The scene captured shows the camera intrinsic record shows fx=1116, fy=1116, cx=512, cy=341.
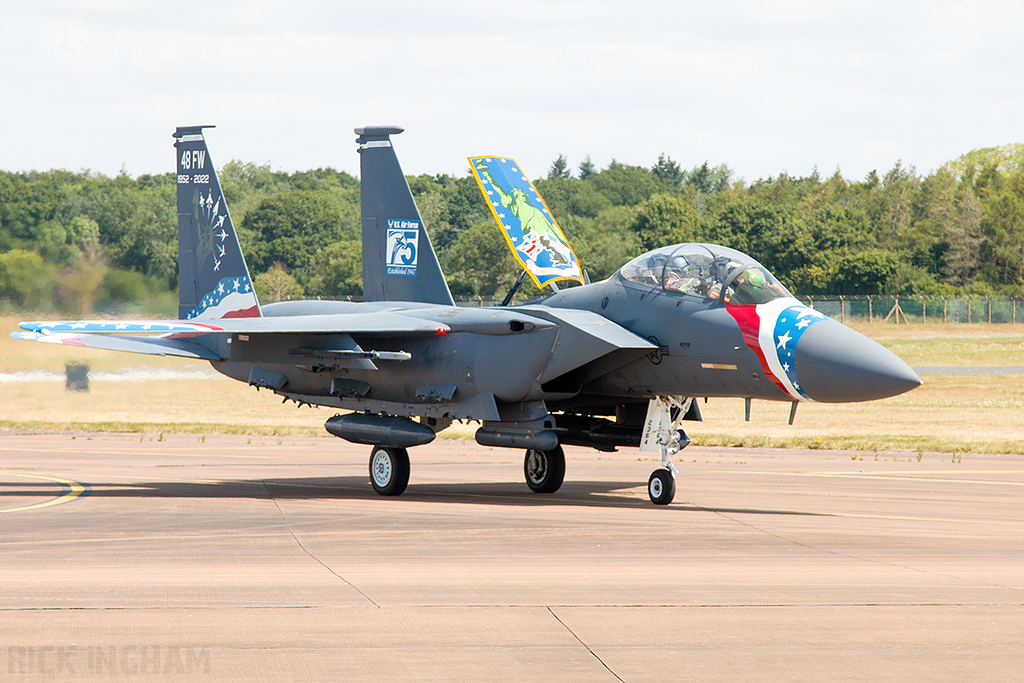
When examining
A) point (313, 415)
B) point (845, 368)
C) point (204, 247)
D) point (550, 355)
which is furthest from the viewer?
point (313, 415)

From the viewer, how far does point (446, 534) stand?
39.8 feet

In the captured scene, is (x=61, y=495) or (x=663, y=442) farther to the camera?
(x=61, y=495)

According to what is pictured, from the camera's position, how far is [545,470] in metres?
16.5

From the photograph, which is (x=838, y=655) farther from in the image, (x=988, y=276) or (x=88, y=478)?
(x=988, y=276)

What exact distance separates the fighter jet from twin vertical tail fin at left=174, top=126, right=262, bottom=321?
0.06m

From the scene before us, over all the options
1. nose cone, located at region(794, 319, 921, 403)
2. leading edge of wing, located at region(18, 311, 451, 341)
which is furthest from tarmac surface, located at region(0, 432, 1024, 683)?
leading edge of wing, located at region(18, 311, 451, 341)

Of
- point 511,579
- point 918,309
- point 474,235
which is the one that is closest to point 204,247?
point 511,579

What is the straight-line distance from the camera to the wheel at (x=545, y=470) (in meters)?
16.5

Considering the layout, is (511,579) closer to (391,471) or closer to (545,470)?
(391,471)

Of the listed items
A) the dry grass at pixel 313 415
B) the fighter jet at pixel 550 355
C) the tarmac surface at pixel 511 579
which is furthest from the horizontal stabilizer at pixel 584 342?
the dry grass at pixel 313 415

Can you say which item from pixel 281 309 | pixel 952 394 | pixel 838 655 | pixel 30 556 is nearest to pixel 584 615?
pixel 838 655

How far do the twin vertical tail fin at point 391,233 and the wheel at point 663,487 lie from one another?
21.6 ft

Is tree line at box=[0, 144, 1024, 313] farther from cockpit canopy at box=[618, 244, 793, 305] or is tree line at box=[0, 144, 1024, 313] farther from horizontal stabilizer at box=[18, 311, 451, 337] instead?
cockpit canopy at box=[618, 244, 793, 305]

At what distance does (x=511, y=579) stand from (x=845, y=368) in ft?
16.4
